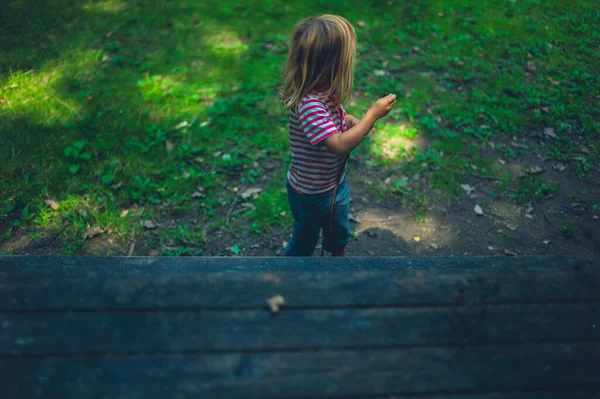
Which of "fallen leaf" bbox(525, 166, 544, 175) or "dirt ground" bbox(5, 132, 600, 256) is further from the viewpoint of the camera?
"fallen leaf" bbox(525, 166, 544, 175)

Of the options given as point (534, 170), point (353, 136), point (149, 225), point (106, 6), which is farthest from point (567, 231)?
point (106, 6)

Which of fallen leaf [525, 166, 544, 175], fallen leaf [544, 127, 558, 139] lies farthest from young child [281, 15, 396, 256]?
fallen leaf [544, 127, 558, 139]

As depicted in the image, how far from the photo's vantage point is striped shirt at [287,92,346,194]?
2041mm

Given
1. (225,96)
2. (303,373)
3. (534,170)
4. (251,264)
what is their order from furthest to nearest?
(225,96)
(534,170)
(251,264)
(303,373)

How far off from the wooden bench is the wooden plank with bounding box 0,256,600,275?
530 mm

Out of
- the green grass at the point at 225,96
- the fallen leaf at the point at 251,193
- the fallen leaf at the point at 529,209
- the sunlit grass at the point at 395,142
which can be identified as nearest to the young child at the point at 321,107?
the green grass at the point at 225,96

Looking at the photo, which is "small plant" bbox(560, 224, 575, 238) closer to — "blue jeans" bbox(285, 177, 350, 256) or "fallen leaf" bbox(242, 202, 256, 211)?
"blue jeans" bbox(285, 177, 350, 256)

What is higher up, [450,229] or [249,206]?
[249,206]

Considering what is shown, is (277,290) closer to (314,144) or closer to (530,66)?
(314,144)

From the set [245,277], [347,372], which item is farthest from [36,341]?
[347,372]

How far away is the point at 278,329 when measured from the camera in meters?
1.44

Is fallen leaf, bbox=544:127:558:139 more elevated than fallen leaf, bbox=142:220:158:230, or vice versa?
fallen leaf, bbox=544:127:558:139

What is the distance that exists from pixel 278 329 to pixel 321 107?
1.13 m

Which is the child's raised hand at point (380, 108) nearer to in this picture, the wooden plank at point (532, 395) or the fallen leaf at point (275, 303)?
the fallen leaf at point (275, 303)
